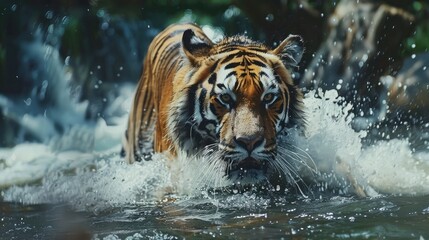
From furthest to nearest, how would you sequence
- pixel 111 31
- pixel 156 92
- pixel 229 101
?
pixel 111 31, pixel 156 92, pixel 229 101

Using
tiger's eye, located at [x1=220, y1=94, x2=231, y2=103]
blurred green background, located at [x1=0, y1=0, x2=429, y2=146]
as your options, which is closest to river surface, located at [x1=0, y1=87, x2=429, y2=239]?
tiger's eye, located at [x1=220, y1=94, x2=231, y2=103]

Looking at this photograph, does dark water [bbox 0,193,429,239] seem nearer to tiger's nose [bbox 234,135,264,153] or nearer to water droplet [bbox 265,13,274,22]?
tiger's nose [bbox 234,135,264,153]

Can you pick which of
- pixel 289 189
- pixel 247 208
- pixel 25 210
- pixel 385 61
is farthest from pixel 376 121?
pixel 25 210

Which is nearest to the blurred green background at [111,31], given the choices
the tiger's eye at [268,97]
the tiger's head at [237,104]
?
the tiger's head at [237,104]

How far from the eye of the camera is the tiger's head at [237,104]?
4.67 meters

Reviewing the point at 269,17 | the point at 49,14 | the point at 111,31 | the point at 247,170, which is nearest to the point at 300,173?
the point at 247,170

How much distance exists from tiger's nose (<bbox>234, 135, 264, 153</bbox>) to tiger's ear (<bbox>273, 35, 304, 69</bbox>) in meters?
0.67

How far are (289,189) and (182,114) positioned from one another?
2.23 feet

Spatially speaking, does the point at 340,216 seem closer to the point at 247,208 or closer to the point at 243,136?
the point at 247,208

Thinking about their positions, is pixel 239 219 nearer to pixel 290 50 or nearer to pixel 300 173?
pixel 300 173

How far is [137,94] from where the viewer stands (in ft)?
19.1

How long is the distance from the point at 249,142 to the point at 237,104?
0.27 metres

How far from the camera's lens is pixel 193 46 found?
16.7 feet

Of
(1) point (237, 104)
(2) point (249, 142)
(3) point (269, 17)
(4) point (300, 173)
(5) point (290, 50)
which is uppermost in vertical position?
(3) point (269, 17)
